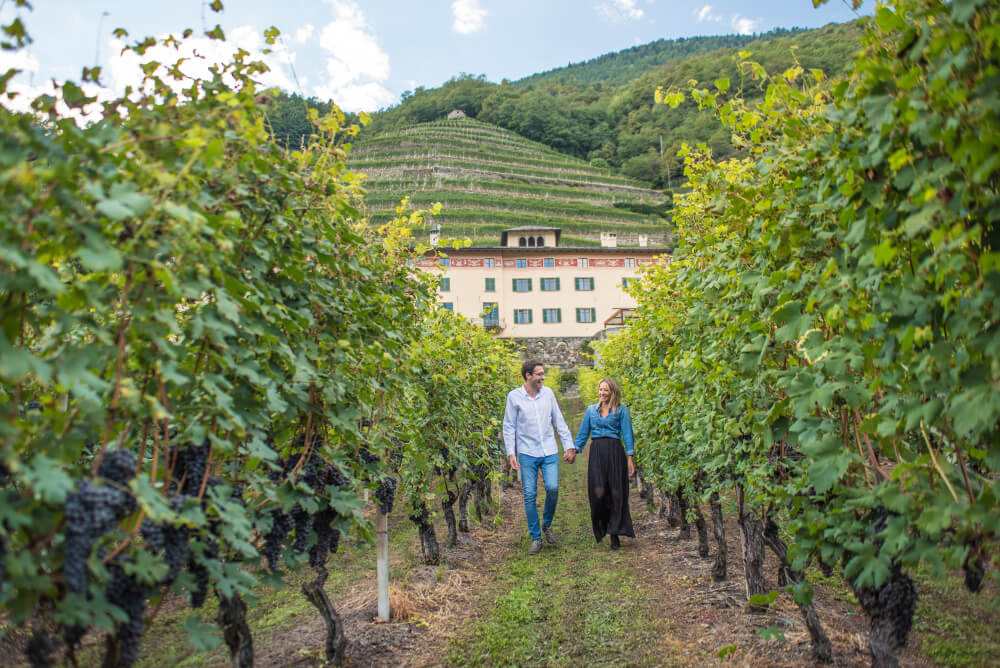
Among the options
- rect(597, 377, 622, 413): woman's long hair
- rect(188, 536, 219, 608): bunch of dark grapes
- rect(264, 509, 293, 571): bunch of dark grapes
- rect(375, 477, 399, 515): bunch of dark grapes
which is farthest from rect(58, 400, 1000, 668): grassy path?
rect(597, 377, 622, 413): woman's long hair

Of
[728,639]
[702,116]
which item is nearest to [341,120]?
[728,639]

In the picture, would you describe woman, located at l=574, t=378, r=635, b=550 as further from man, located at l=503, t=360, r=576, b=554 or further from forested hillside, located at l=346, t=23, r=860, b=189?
forested hillside, located at l=346, t=23, r=860, b=189

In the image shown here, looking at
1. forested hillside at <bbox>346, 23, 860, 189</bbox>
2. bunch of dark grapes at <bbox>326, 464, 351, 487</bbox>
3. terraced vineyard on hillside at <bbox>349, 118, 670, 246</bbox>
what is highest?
forested hillside at <bbox>346, 23, 860, 189</bbox>

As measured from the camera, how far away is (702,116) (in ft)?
236

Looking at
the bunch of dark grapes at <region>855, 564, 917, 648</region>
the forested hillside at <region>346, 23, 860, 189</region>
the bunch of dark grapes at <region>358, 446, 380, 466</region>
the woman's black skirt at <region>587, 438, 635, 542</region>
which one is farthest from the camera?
the forested hillside at <region>346, 23, 860, 189</region>

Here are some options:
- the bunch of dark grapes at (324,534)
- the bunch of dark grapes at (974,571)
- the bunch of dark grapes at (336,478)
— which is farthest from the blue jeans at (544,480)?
the bunch of dark grapes at (974,571)

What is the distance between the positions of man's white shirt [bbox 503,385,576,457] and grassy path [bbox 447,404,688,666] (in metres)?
1.01

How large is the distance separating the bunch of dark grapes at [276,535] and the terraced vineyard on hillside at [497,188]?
4167 cm

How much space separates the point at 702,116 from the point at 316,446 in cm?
7730

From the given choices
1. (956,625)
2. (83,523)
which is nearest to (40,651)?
(83,523)

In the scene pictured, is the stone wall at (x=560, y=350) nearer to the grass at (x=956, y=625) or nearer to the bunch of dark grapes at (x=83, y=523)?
the grass at (x=956, y=625)

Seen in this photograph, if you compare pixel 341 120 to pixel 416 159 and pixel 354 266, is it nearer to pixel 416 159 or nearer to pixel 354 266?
pixel 354 266

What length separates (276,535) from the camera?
243 centimetres

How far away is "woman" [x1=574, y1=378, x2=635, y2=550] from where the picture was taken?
6.26 meters
